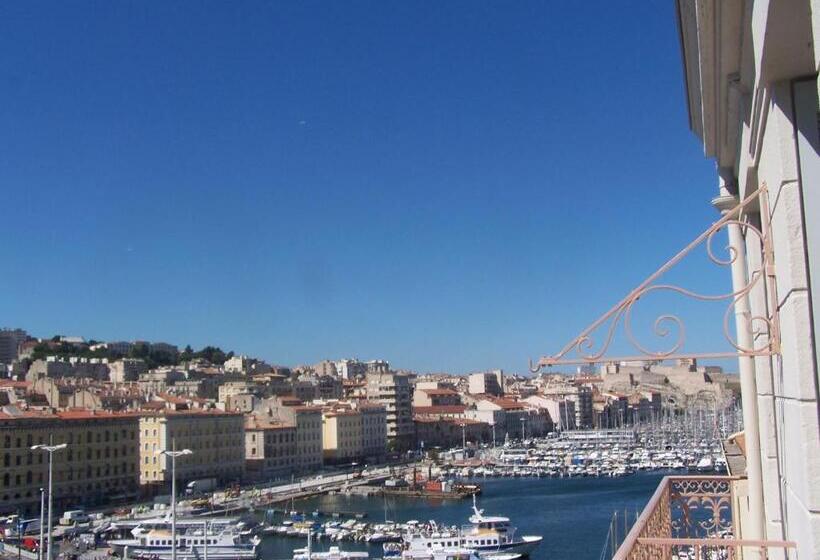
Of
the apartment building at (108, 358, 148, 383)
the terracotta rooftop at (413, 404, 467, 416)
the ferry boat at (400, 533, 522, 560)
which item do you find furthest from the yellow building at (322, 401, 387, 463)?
the ferry boat at (400, 533, 522, 560)

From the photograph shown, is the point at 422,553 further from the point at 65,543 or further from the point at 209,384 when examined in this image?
the point at 209,384

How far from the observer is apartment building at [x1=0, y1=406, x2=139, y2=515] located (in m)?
35.2

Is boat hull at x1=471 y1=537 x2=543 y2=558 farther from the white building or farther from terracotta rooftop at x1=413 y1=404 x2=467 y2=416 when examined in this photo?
terracotta rooftop at x1=413 y1=404 x2=467 y2=416

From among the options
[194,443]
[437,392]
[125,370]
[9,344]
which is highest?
[9,344]

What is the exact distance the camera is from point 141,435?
4347 cm

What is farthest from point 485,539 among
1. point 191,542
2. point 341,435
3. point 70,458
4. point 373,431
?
point 373,431

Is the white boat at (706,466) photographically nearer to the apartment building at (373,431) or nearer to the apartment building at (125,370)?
the apartment building at (373,431)

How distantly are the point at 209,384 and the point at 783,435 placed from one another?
7348 centimetres

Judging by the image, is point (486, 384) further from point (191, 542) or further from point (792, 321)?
point (792, 321)

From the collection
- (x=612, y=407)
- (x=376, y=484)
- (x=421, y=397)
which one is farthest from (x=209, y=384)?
(x=612, y=407)

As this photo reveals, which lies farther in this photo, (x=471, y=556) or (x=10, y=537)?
(x=10, y=537)

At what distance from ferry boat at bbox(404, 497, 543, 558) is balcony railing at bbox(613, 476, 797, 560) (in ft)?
79.1

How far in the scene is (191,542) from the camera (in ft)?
97.1

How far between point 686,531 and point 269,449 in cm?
4716
